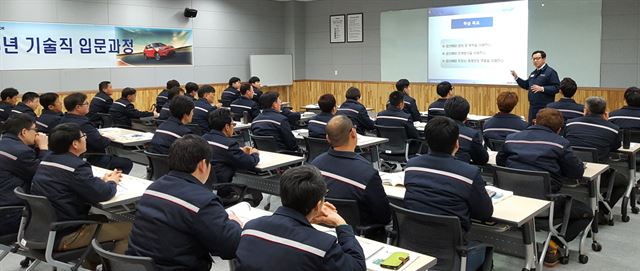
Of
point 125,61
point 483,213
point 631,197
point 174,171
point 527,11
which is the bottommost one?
point 631,197

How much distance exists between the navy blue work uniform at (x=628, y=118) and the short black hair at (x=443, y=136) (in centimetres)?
380

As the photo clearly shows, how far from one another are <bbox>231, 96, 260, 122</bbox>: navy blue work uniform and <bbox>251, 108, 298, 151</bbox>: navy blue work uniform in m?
2.50

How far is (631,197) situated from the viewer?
17.7 feet

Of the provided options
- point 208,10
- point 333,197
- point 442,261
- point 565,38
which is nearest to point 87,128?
point 333,197

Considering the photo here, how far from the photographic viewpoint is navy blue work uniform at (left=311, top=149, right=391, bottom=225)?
3072 mm

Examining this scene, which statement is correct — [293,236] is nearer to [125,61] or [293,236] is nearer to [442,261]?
[442,261]

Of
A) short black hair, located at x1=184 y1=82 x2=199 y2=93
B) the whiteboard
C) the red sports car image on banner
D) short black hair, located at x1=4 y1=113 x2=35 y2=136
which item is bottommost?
short black hair, located at x1=4 y1=113 x2=35 y2=136

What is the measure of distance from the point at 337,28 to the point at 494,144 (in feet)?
28.4

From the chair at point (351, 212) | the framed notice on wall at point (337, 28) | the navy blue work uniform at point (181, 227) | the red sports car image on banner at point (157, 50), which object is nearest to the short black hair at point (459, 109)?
the chair at point (351, 212)

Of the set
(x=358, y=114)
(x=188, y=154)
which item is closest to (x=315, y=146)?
(x=358, y=114)

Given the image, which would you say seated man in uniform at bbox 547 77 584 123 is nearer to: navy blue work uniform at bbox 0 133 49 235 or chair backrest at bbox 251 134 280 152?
chair backrest at bbox 251 134 280 152

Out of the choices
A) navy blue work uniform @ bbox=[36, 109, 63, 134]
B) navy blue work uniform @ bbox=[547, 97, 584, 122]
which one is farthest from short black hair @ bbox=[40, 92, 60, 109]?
navy blue work uniform @ bbox=[547, 97, 584, 122]

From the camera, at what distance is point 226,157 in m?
4.48

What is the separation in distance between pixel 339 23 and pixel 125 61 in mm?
5106
